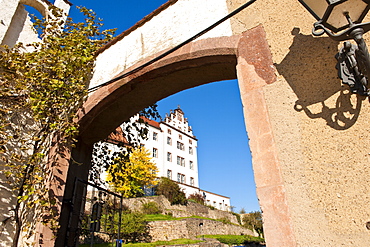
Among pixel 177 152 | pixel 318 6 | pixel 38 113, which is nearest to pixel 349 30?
pixel 318 6

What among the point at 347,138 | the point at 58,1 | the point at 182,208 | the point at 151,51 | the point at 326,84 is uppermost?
the point at 58,1

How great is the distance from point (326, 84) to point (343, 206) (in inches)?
38.5

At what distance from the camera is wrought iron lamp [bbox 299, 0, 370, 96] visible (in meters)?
1.84

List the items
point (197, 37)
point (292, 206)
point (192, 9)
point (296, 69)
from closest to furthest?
1. point (292, 206)
2. point (296, 69)
3. point (197, 37)
4. point (192, 9)

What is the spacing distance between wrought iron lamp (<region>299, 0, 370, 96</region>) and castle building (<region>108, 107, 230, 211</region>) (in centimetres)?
2714

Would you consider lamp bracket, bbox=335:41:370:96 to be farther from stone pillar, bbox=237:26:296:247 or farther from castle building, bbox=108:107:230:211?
castle building, bbox=108:107:230:211

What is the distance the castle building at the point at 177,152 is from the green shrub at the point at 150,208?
7.23m

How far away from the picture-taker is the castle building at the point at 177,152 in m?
30.5

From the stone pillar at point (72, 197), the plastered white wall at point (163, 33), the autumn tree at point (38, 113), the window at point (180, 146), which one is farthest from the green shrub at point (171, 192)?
the plastered white wall at point (163, 33)

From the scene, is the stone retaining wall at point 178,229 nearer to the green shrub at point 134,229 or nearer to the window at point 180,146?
the green shrub at point 134,229

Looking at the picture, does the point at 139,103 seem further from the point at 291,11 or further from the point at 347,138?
the point at 347,138

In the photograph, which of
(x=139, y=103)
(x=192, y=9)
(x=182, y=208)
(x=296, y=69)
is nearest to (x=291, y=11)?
(x=296, y=69)

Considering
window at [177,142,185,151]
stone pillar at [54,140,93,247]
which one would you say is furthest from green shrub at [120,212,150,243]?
window at [177,142,185,151]

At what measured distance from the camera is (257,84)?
8.55 feet
